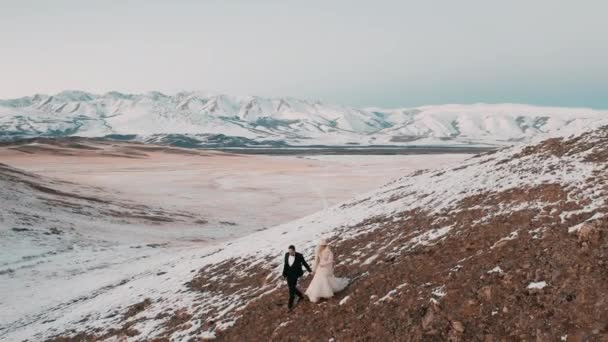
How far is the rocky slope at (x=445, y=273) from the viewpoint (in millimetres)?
12078

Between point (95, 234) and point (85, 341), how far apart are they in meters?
31.6

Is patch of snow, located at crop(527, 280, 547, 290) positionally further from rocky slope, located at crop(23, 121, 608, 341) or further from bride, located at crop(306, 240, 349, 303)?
bride, located at crop(306, 240, 349, 303)

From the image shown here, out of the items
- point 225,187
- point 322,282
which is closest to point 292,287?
point 322,282

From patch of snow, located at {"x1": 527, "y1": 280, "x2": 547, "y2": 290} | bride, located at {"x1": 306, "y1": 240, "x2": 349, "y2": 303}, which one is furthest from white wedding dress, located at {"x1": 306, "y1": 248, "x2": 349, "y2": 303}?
patch of snow, located at {"x1": 527, "y1": 280, "x2": 547, "y2": 290}

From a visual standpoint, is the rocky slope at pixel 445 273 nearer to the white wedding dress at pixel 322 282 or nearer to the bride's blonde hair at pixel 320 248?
the white wedding dress at pixel 322 282

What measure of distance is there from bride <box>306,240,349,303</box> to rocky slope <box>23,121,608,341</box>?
33cm

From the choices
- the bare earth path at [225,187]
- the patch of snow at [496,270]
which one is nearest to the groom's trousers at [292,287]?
the patch of snow at [496,270]

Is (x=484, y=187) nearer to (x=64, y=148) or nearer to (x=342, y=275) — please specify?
(x=342, y=275)

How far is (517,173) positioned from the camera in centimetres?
2334

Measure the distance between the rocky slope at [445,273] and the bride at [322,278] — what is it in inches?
13.0

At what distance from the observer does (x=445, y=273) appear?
1470 centimetres

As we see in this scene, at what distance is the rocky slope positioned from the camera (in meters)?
12.1

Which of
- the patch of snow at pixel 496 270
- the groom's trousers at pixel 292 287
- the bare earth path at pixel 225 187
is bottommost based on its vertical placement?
the bare earth path at pixel 225 187

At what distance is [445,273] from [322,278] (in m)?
3.78
